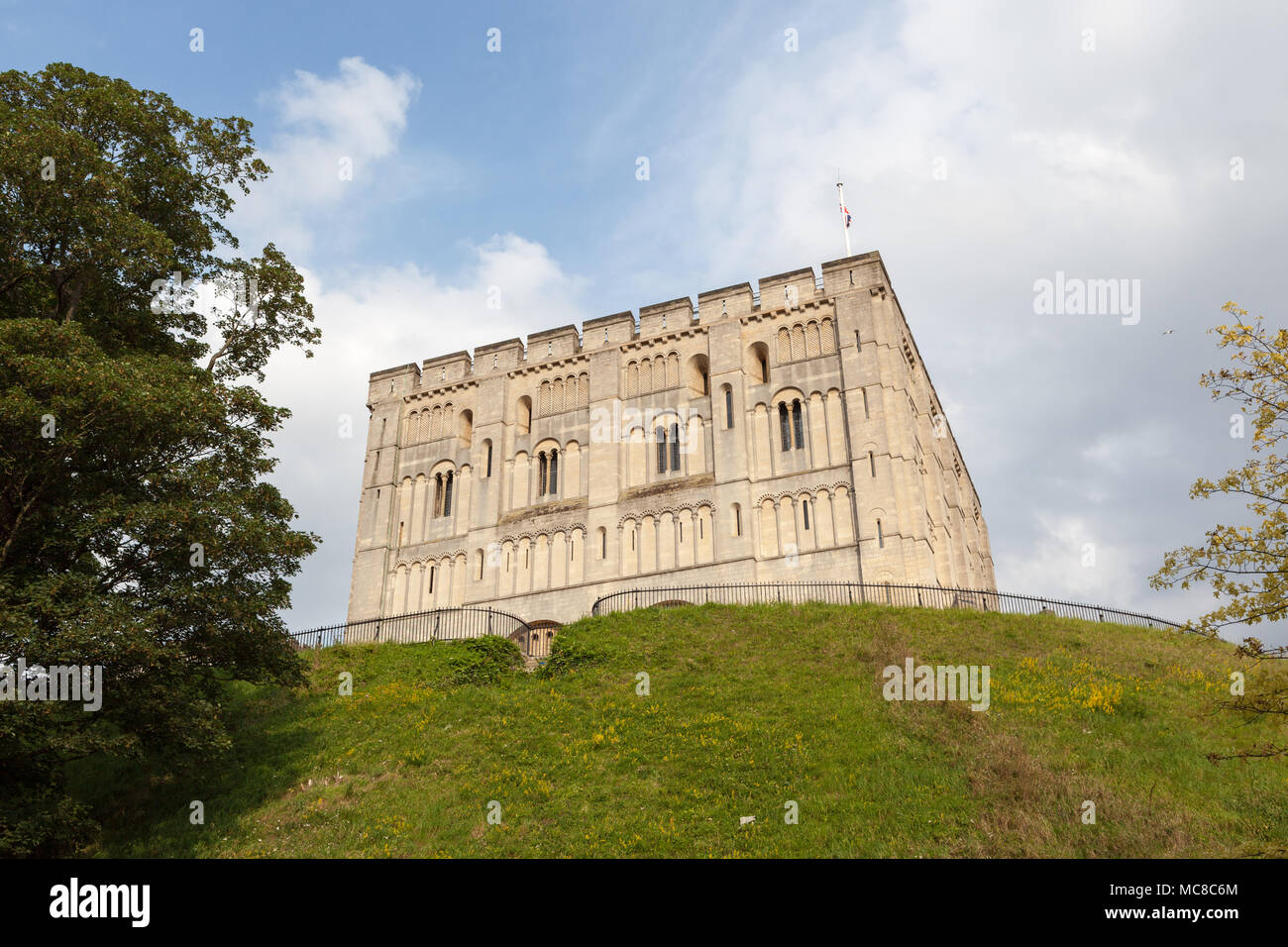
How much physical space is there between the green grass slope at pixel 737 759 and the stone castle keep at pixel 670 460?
9.66m

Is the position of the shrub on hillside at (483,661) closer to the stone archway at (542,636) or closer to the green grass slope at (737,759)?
the green grass slope at (737,759)

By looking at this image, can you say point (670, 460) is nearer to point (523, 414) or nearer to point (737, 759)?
point (523, 414)

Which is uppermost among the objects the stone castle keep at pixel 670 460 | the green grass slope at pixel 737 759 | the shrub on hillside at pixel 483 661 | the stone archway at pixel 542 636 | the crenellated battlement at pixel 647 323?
the crenellated battlement at pixel 647 323

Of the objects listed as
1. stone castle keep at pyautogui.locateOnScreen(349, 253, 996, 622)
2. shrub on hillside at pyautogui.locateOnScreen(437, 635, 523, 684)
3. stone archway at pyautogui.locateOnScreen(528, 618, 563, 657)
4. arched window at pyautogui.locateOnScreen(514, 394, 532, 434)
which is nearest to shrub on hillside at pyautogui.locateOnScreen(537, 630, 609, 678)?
shrub on hillside at pyautogui.locateOnScreen(437, 635, 523, 684)

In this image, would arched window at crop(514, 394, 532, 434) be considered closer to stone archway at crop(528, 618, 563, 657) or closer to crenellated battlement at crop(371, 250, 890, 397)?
crenellated battlement at crop(371, 250, 890, 397)

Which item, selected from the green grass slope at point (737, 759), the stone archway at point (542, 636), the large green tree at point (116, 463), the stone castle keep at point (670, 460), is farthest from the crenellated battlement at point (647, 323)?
the large green tree at point (116, 463)

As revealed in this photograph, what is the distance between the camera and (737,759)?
723 inches

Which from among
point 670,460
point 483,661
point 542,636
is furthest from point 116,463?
point 670,460

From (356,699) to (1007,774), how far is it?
15384 mm

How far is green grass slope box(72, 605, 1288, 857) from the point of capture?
15.3 meters

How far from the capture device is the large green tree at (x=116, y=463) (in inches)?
607

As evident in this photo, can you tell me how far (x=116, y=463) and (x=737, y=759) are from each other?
12579 mm

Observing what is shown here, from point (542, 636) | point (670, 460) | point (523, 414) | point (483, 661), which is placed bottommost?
point (483, 661)
